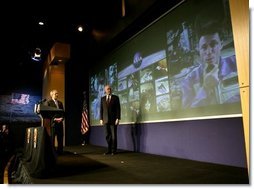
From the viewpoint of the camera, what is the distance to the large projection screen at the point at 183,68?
284 centimetres

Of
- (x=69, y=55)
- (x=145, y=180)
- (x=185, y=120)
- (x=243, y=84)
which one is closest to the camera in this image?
(x=243, y=84)

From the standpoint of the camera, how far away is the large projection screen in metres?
2.84

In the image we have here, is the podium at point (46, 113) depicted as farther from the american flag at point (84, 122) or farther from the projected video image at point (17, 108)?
the projected video image at point (17, 108)

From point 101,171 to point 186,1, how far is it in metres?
2.75

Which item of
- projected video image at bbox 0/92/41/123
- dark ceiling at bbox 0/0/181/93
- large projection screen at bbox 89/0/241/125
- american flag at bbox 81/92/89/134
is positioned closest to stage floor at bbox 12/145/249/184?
large projection screen at bbox 89/0/241/125

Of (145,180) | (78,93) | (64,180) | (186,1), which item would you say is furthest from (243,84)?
(78,93)

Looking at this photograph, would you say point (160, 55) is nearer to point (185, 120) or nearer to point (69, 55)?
point (185, 120)

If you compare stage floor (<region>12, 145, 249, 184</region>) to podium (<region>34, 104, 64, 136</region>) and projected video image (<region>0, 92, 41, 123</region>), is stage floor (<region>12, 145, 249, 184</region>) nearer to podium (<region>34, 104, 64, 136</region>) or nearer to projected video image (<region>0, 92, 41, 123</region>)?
podium (<region>34, 104, 64, 136</region>)

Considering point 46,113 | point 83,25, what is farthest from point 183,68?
point 83,25

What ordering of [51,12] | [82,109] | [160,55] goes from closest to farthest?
[160,55]
[51,12]
[82,109]

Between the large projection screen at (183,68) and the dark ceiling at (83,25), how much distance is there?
0.31 meters

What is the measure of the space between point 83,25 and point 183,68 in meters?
3.19

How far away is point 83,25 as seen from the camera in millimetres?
5684

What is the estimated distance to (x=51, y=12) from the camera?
5219 mm
